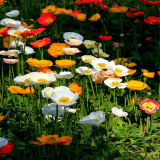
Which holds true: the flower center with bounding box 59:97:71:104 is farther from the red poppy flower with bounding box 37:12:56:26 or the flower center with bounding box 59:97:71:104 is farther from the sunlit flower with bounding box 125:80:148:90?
the red poppy flower with bounding box 37:12:56:26

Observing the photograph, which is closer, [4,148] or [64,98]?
[4,148]

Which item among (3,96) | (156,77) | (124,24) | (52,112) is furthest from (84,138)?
(124,24)

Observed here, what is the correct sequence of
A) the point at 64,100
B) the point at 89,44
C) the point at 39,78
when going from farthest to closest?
the point at 89,44
the point at 39,78
the point at 64,100

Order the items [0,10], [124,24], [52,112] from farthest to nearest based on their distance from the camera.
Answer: [0,10]
[124,24]
[52,112]

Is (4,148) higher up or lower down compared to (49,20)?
lower down

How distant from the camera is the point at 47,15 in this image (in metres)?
2.66

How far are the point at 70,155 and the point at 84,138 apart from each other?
16cm

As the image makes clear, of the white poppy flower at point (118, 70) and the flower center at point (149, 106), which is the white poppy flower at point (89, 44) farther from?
the flower center at point (149, 106)

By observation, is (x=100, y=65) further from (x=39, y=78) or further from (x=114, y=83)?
(x=39, y=78)

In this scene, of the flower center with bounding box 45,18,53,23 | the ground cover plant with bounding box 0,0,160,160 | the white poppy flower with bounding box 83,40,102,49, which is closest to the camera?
the ground cover plant with bounding box 0,0,160,160

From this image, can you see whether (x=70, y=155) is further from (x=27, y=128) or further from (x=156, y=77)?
(x=156, y=77)

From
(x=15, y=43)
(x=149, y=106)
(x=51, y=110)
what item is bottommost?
(x=149, y=106)

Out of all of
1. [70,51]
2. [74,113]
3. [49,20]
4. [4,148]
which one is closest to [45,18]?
[49,20]

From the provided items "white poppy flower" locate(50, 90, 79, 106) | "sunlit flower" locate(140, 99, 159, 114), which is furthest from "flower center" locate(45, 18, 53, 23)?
"white poppy flower" locate(50, 90, 79, 106)
